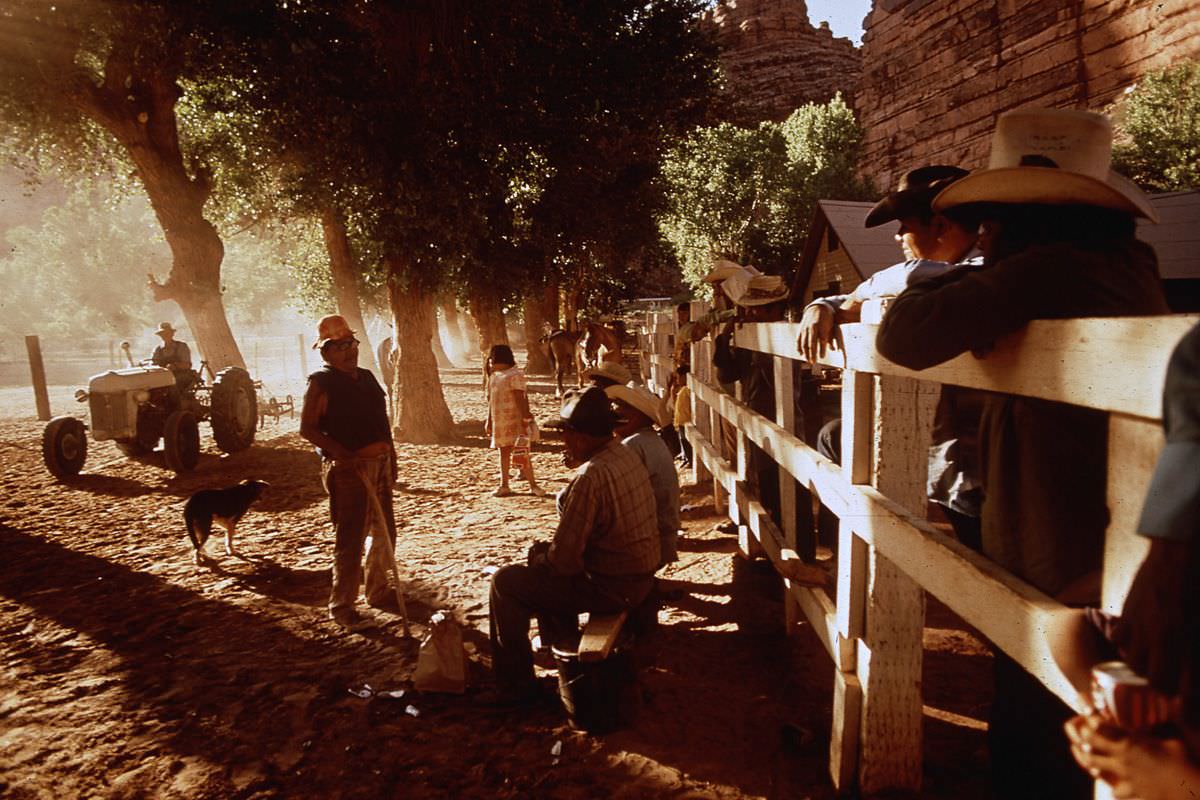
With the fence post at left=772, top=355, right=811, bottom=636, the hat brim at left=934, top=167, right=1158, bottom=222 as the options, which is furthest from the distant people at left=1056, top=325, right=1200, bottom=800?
the fence post at left=772, top=355, right=811, bottom=636

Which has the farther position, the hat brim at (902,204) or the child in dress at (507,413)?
the child in dress at (507,413)

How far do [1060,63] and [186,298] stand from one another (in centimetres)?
5328

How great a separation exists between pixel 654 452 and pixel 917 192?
6.59ft

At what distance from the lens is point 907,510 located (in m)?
2.32

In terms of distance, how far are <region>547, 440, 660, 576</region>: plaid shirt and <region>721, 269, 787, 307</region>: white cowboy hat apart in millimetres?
2295

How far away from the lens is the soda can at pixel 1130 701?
0.85 m

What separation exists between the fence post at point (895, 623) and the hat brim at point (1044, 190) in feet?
2.56

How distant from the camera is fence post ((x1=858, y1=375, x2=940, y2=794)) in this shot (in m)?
2.33

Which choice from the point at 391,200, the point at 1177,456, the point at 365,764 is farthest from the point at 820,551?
the point at 391,200

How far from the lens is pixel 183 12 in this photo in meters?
8.68

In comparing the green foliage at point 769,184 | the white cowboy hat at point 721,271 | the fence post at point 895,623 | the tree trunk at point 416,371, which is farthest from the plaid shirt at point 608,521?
the green foliage at point 769,184

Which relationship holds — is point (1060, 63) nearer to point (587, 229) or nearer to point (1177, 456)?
point (587, 229)

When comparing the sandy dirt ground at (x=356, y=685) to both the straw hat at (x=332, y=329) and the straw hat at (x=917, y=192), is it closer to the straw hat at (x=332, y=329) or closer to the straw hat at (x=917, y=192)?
the straw hat at (x=332, y=329)

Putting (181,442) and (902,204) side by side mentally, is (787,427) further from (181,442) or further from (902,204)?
(181,442)
